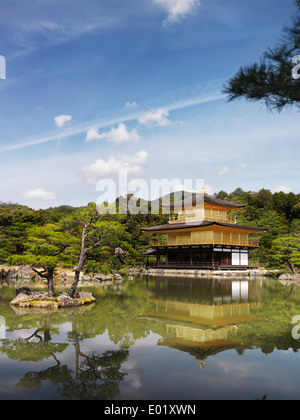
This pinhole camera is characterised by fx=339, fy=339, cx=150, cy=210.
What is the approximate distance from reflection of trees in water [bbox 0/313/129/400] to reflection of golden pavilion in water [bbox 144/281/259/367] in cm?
129

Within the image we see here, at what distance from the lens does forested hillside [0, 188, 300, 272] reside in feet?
40.5

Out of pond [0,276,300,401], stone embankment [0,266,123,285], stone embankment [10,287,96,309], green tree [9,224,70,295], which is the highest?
green tree [9,224,70,295]

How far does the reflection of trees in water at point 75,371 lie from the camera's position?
13.8 ft

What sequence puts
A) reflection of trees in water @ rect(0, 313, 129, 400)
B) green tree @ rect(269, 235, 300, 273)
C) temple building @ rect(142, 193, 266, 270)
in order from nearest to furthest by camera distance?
1. reflection of trees in water @ rect(0, 313, 129, 400)
2. green tree @ rect(269, 235, 300, 273)
3. temple building @ rect(142, 193, 266, 270)

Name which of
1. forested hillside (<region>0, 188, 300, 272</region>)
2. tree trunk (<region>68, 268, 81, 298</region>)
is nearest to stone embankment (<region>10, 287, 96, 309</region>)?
tree trunk (<region>68, 268, 81, 298</region>)

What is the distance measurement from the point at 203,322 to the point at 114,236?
5588 millimetres

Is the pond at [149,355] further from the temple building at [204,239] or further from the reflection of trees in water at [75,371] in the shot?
the temple building at [204,239]

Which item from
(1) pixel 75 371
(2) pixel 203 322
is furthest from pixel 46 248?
(1) pixel 75 371

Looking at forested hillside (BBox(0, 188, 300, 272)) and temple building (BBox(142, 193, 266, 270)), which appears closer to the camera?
forested hillside (BBox(0, 188, 300, 272))

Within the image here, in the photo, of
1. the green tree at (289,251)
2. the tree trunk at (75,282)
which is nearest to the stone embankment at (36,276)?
the tree trunk at (75,282)

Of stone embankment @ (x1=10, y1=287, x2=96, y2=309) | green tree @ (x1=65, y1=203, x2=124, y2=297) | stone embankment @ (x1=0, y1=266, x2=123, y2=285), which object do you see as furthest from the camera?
stone embankment @ (x1=0, y1=266, x2=123, y2=285)

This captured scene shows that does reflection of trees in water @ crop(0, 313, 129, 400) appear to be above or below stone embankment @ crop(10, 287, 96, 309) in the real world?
above

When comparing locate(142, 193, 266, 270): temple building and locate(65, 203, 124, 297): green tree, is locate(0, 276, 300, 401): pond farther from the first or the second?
locate(142, 193, 266, 270): temple building

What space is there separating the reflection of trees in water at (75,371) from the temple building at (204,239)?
75.3 feet
